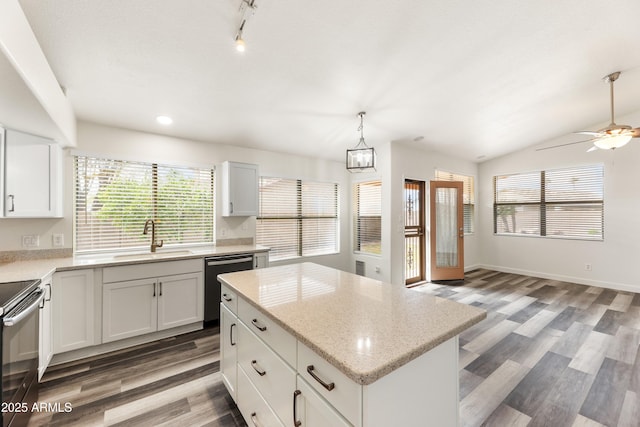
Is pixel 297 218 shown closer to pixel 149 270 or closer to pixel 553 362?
pixel 149 270

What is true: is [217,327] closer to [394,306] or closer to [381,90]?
[394,306]

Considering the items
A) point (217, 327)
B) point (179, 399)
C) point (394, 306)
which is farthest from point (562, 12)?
point (217, 327)

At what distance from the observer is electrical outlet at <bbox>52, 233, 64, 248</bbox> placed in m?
2.76

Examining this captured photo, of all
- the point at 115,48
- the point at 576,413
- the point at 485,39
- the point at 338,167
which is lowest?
the point at 576,413

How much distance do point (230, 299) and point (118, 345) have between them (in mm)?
1828

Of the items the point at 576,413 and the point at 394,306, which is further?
the point at 576,413

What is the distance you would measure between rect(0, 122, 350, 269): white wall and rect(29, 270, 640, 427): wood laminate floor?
139 cm

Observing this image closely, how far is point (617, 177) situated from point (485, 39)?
4.53 m

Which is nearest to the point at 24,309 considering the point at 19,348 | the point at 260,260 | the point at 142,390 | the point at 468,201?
the point at 19,348

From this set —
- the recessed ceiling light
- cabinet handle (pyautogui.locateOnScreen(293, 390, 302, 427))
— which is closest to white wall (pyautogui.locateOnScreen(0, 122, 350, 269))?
the recessed ceiling light

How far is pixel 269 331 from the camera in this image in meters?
1.34

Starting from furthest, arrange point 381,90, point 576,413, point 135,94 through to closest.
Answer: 1. point 381,90
2. point 135,94
3. point 576,413

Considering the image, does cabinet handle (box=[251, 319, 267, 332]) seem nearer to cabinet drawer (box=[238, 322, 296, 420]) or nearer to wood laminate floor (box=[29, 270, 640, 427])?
cabinet drawer (box=[238, 322, 296, 420])

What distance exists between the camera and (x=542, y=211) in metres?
5.49
